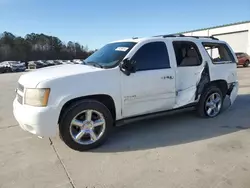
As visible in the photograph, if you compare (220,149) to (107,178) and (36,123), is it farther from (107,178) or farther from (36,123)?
(36,123)

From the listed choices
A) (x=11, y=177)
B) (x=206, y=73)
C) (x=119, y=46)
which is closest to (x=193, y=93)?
(x=206, y=73)

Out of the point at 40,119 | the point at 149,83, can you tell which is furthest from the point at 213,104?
the point at 40,119

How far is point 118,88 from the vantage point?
4.10 m

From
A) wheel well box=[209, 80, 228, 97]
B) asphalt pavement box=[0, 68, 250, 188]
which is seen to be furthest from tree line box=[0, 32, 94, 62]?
asphalt pavement box=[0, 68, 250, 188]

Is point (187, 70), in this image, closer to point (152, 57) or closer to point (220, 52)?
point (152, 57)

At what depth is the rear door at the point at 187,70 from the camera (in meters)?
4.85

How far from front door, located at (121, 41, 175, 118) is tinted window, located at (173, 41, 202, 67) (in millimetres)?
318

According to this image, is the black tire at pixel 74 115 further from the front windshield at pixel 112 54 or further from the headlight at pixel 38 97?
the front windshield at pixel 112 54

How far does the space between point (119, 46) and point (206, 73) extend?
2003 mm

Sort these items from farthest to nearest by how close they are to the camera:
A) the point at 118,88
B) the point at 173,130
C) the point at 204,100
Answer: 1. the point at 204,100
2. the point at 173,130
3. the point at 118,88

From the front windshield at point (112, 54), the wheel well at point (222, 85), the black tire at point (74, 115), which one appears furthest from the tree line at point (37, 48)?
the black tire at point (74, 115)

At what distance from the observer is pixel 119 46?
4730 millimetres

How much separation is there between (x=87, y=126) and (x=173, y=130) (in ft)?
5.89

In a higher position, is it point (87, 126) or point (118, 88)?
point (118, 88)
